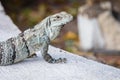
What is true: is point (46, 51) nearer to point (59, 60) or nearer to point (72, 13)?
point (59, 60)

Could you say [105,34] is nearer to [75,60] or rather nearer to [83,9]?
[83,9]

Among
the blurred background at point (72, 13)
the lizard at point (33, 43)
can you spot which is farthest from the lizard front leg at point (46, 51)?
the blurred background at point (72, 13)

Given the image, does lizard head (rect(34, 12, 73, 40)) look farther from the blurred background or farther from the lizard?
the blurred background

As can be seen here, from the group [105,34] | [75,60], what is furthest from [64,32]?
[75,60]

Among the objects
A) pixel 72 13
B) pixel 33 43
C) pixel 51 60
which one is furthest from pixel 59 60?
pixel 72 13

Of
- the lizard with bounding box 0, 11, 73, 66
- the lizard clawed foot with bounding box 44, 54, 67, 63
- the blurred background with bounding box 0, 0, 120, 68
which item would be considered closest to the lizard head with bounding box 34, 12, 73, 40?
the lizard with bounding box 0, 11, 73, 66
